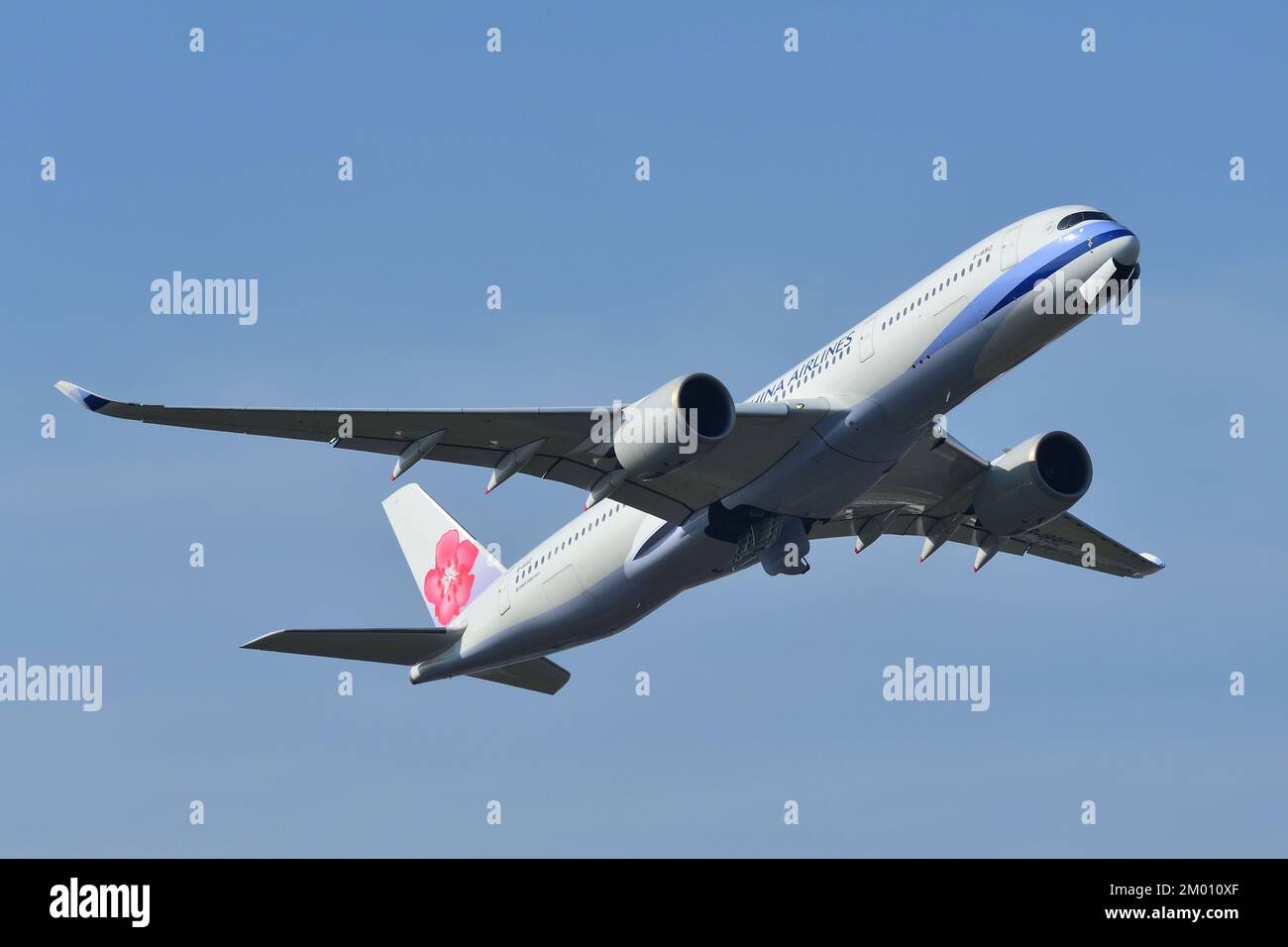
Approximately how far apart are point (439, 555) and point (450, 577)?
1.14 meters

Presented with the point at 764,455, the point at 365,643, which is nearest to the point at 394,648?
the point at 365,643

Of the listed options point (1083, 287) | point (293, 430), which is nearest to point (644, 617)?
point (293, 430)

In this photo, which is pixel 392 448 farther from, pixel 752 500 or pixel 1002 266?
pixel 1002 266

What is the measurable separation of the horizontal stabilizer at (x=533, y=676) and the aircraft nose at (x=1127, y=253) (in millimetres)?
19470

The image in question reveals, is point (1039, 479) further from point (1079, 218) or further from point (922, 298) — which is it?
point (1079, 218)

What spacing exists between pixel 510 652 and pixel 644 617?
12.1 ft

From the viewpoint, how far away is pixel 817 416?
113 ft

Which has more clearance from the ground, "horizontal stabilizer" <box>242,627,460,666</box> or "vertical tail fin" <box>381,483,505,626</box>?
"vertical tail fin" <box>381,483,505,626</box>

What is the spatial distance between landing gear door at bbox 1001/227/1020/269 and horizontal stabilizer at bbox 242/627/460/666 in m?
17.2

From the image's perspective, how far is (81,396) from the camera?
29703 mm

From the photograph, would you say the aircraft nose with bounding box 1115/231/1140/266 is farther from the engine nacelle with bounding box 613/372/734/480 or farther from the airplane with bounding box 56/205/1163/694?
the engine nacelle with bounding box 613/372/734/480

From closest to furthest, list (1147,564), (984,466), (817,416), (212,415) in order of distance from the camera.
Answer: (212,415) → (817,416) → (984,466) → (1147,564)

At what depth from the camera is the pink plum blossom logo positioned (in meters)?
46.2

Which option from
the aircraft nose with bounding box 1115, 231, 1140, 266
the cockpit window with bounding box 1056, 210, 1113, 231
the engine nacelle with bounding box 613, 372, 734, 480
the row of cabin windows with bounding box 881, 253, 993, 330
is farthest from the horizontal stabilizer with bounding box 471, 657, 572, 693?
the aircraft nose with bounding box 1115, 231, 1140, 266
